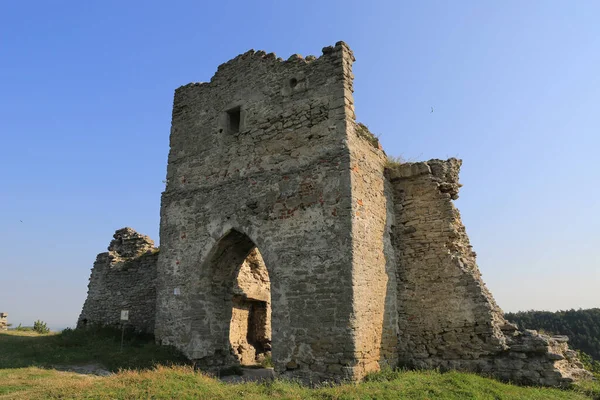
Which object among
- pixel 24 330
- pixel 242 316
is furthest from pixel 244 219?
pixel 24 330

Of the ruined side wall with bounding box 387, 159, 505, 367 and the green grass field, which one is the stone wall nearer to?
the green grass field

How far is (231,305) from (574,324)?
33119 mm

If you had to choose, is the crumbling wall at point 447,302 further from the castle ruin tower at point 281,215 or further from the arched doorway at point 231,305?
the arched doorway at point 231,305

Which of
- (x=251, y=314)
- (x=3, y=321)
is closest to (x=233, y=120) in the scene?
(x=251, y=314)

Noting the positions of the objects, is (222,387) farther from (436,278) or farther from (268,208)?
(436,278)

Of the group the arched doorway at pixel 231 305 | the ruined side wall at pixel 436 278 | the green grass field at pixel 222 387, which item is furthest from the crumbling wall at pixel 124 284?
the ruined side wall at pixel 436 278

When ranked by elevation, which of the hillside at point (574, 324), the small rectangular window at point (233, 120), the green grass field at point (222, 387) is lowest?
the green grass field at point (222, 387)

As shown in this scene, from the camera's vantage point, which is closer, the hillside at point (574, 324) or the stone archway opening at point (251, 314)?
the stone archway opening at point (251, 314)

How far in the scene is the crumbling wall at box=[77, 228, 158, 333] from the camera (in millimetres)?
13188

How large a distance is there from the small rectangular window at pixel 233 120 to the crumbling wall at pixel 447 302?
4.04m

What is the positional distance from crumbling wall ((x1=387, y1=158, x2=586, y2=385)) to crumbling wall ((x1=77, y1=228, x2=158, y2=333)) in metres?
7.45

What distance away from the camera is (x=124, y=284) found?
1389 centimetres

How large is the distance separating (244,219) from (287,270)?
1.69 metres

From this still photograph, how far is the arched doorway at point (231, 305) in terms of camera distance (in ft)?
33.9
